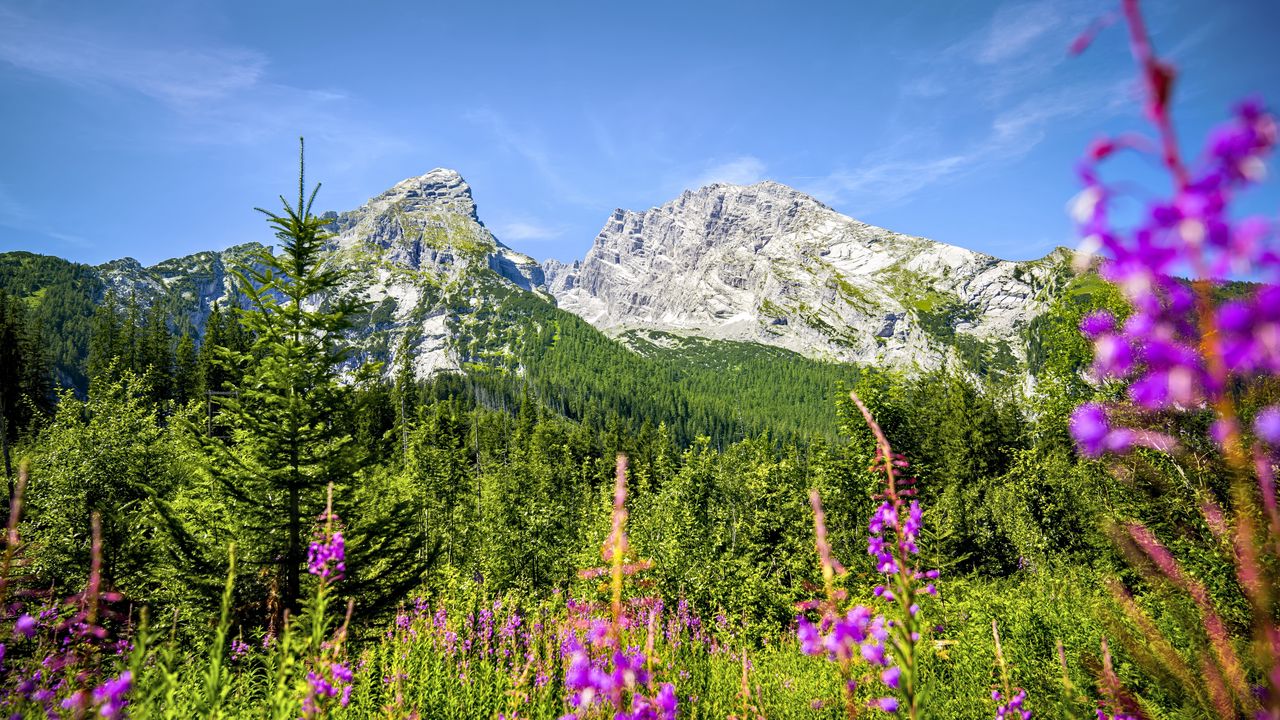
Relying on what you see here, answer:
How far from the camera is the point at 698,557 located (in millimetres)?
13930

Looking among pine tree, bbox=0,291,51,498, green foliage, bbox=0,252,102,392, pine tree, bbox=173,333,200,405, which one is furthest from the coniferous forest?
green foliage, bbox=0,252,102,392

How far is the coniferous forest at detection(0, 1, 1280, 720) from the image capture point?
1.23 meters

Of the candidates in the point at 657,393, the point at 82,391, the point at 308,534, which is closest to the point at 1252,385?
the point at 308,534

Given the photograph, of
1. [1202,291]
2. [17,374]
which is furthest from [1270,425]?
[17,374]

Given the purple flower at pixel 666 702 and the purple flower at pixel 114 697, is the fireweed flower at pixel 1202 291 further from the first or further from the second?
the purple flower at pixel 114 697

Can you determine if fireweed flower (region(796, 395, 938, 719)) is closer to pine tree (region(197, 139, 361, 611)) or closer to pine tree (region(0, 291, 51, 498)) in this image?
pine tree (region(197, 139, 361, 611))

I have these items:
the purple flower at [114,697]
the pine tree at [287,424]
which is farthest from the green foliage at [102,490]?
the purple flower at [114,697]

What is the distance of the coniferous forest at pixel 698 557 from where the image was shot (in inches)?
48.6

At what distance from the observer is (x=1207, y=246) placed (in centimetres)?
103

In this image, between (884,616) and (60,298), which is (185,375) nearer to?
(884,616)

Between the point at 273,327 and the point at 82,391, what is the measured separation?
17893cm

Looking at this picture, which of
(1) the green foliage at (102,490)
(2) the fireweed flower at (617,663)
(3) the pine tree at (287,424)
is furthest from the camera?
(1) the green foliage at (102,490)

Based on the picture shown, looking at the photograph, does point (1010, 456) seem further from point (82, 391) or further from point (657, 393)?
point (82, 391)

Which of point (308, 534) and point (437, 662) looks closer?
point (437, 662)
